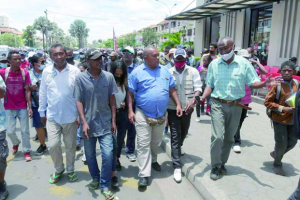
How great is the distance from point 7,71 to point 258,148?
185 inches

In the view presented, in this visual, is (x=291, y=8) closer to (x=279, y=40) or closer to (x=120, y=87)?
(x=279, y=40)

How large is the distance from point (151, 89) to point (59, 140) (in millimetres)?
1479

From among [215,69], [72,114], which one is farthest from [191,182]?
[72,114]

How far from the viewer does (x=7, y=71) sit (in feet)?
14.0

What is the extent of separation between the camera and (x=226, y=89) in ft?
11.3

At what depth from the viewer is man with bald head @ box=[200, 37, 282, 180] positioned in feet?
11.2

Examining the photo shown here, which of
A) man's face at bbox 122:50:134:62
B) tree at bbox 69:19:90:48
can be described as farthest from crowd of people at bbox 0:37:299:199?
tree at bbox 69:19:90:48

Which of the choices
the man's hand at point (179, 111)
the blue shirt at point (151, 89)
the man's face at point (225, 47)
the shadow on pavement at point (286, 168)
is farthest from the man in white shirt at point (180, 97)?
the shadow on pavement at point (286, 168)

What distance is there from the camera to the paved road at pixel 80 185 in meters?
3.31

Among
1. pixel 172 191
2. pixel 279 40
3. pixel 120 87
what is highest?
pixel 279 40

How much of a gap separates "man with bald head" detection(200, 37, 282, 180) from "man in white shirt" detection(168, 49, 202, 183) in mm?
378

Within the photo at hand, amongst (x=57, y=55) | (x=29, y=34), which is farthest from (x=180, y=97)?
(x=29, y=34)

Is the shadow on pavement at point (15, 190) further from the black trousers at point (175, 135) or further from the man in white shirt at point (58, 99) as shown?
the black trousers at point (175, 135)

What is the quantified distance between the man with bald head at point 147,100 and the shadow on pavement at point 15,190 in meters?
1.60
